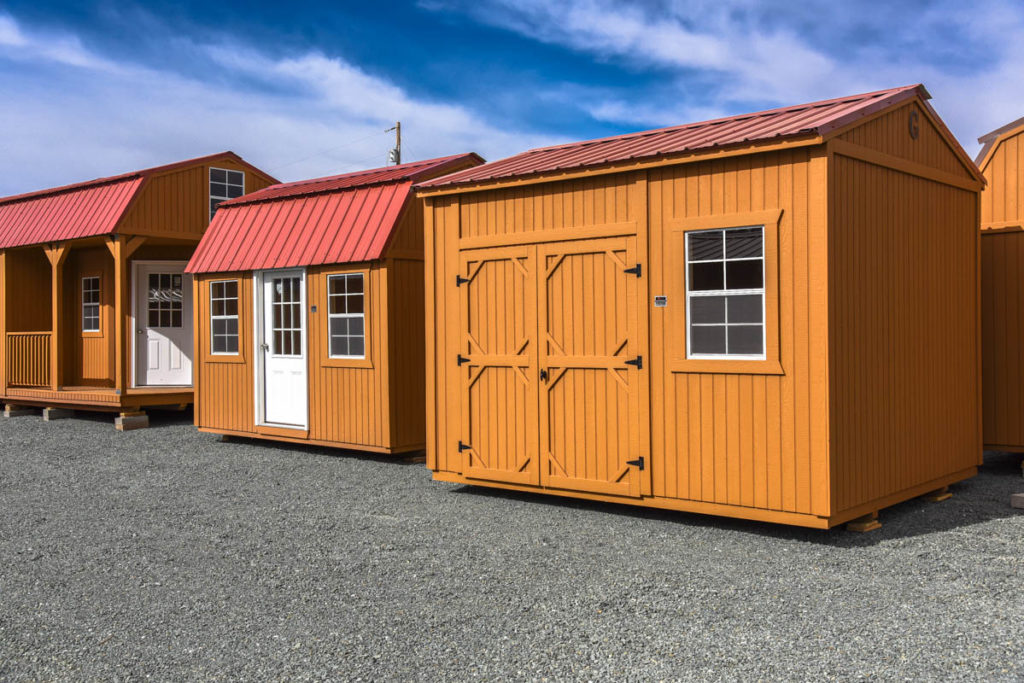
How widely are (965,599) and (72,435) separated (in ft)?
37.0

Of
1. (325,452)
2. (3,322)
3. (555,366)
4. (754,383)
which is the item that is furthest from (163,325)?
(754,383)

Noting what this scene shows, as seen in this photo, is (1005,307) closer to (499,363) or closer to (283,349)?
(499,363)

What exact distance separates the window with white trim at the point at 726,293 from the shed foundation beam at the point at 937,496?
2395 millimetres

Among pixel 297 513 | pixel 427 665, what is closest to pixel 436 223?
pixel 297 513

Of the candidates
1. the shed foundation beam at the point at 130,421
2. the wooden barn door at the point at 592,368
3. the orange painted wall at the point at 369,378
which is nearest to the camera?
the wooden barn door at the point at 592,368

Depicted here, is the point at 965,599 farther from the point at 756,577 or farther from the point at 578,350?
the point at 578,350

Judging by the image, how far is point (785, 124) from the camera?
6.36 m

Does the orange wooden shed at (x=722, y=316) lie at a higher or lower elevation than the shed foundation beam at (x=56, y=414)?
higher

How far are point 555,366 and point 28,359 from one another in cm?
1101

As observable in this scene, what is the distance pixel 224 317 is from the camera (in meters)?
11.3

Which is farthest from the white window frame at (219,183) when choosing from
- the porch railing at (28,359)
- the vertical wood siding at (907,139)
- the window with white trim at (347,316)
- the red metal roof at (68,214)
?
the vertical wood siding at (907,139)

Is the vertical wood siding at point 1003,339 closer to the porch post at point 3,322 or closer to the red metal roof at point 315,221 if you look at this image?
the red metal roof at point 315,221

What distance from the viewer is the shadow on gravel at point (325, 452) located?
32.3ft

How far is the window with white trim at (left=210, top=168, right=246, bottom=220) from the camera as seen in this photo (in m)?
14.4
